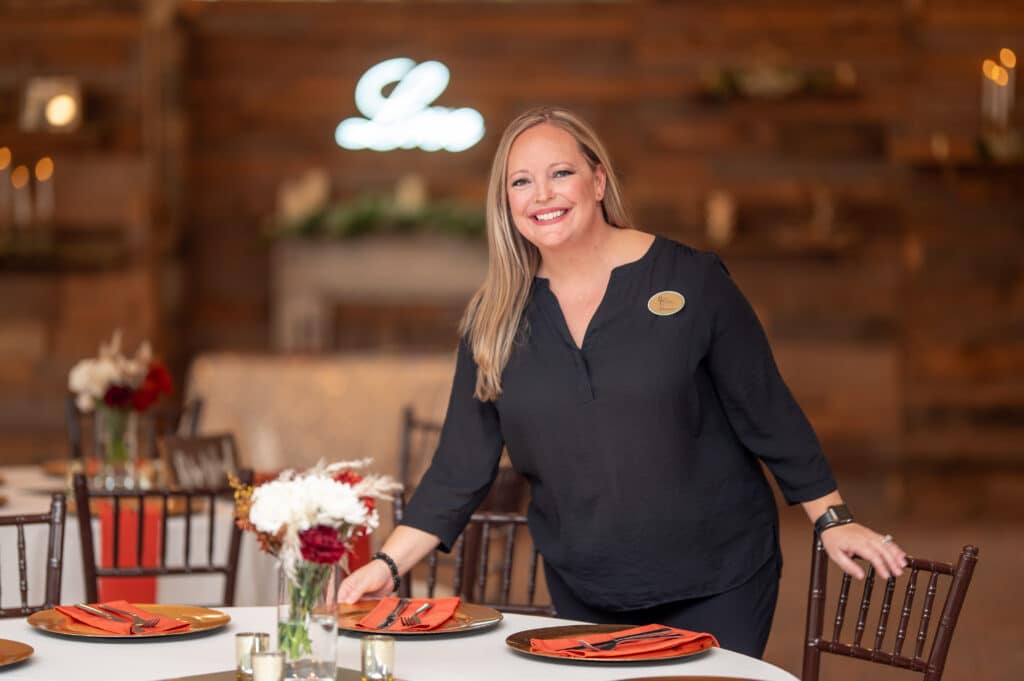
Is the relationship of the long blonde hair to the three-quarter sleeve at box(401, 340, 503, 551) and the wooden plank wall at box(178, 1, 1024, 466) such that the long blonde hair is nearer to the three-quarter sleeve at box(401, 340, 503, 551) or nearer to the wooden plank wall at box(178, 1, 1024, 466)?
the three-quarter sleeve at box(401, 340, 503, 551)

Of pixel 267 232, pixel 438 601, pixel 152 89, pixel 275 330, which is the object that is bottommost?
pixel 438 601

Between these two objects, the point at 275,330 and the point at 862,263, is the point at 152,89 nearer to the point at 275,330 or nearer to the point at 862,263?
the point at 275,330

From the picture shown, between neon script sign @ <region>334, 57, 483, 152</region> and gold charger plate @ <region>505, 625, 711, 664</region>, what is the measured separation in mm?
7087

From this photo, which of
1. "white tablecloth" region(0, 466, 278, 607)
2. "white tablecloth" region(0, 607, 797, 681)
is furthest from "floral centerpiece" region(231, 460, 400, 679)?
"white tablecloth" region(0, 466, 278, 607)

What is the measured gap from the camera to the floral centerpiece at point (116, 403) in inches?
164

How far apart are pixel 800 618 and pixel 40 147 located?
5.09 m

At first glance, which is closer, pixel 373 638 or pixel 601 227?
pixel 373 638

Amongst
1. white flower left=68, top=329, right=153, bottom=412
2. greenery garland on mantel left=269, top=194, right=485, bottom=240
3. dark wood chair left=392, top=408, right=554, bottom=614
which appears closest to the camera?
dark wood chair left=392, top=408, right=554, bottom=614

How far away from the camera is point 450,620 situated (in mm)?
2223

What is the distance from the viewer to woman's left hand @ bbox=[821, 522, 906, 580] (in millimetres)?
2287

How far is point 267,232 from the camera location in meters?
8.84

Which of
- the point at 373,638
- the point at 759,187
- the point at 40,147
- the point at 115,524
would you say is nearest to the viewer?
the point at 373,638

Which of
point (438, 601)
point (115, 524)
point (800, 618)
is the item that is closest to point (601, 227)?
point (438, 601)

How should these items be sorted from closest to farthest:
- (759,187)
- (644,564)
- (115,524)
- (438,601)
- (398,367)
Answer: (438,601), (644,564), (115,524), (398,367), (759,187)
